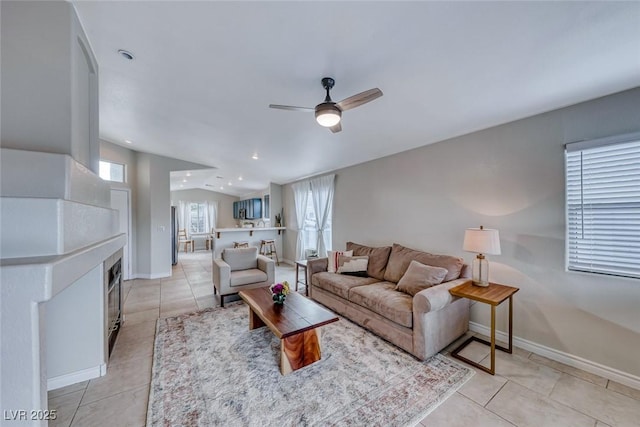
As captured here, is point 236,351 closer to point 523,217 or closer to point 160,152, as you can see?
point 523,217

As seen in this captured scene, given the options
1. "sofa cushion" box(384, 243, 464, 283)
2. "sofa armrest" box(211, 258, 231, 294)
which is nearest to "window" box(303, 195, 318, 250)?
"sofa armrest" box(211, 258, 231, 294)

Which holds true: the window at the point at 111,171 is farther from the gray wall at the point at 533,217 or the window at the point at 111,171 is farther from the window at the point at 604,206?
the window at the point at 604,206

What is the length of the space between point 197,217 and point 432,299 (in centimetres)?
1054

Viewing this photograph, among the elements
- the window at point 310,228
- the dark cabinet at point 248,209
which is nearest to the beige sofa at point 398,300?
the window at point 310,228

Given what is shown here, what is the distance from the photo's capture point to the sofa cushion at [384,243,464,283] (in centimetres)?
280

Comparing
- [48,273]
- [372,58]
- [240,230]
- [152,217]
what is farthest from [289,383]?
[152,217]

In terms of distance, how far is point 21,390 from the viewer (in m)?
0.89

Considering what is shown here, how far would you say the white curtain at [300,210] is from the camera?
20.4 ft

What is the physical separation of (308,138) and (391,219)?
1883 mm

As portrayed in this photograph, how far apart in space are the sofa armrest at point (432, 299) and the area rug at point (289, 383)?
0.54 meters

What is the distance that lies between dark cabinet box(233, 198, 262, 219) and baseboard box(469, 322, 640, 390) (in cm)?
759

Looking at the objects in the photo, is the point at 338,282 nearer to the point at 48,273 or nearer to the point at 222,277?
the point at 222,277

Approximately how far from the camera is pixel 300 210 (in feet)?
21.0

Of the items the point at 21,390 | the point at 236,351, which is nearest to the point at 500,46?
the point at 21,390
